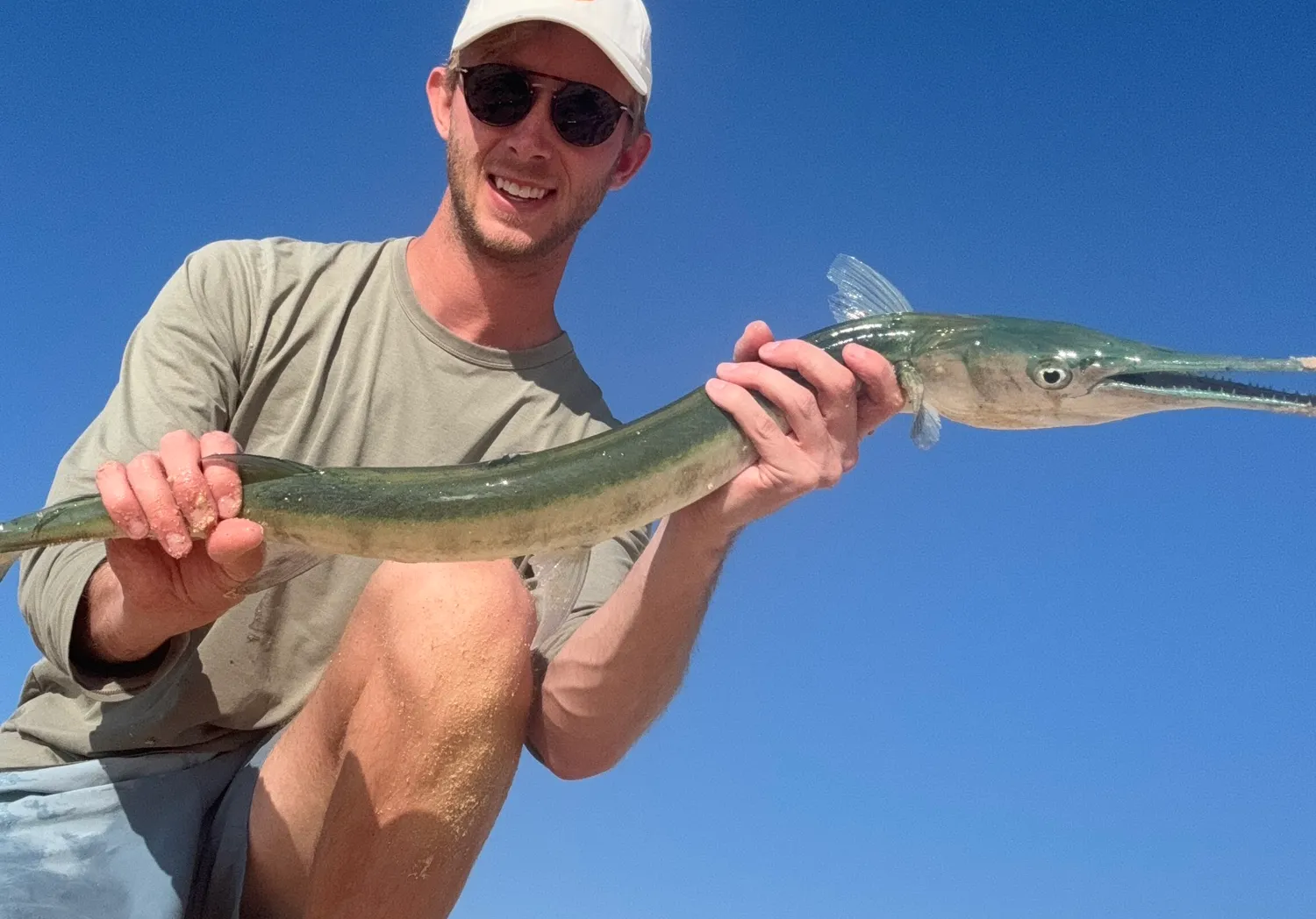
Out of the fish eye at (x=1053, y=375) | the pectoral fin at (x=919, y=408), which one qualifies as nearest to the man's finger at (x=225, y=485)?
the pectoral fin at (x=919, y=408)

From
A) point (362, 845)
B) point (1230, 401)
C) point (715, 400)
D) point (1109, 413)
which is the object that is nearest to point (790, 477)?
point (715, 400)

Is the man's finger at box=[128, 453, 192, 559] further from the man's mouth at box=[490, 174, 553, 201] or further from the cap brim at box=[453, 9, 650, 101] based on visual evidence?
the cap brim at box=[453, 9, 650, 101]

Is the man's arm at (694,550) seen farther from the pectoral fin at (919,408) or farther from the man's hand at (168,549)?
the man's hand at (168,549)

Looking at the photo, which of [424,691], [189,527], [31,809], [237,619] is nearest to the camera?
[189,527]

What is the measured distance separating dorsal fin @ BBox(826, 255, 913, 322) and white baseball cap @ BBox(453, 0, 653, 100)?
6.09ft

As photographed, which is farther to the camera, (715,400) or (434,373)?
(434,373)

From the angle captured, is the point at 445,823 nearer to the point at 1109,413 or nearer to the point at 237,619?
the point at 237,619

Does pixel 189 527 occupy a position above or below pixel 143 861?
above

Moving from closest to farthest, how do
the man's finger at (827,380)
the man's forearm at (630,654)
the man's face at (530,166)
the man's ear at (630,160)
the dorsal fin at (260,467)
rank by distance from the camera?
the dorsal fin at (260,467) → the man's finger at (827,380) → the man's forearm at (630,654) → the man's face at (530,166) → the man's ear at (630,160)

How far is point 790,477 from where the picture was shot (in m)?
4.40

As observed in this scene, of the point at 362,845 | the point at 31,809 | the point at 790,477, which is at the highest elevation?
the point at 790,477

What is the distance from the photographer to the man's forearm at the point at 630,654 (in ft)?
15.8

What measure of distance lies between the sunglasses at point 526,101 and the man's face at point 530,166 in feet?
0.12

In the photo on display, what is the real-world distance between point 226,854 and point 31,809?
0.73 meters
